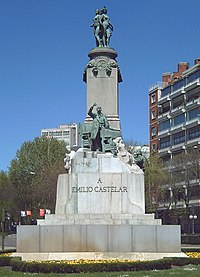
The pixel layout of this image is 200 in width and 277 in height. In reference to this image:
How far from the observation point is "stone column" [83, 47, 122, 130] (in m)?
34.6

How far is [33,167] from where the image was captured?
77.2m

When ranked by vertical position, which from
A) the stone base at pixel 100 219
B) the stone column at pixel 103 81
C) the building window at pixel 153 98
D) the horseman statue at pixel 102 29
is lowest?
the stone base at pixel 100 219

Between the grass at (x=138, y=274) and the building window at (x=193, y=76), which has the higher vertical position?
the building window at (x=193, y=76)

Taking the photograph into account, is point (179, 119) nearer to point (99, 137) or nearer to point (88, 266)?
point (99, 137)

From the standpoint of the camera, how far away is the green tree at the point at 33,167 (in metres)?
75.1

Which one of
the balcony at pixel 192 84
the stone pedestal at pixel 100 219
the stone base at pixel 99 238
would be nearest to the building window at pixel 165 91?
the balcony at pixel 192 84

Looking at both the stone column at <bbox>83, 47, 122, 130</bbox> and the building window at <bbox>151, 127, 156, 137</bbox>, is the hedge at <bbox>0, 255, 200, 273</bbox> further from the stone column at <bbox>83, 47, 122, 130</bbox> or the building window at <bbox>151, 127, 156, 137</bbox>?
the building window at <bbox>151, 127, 156, 137</bbox>

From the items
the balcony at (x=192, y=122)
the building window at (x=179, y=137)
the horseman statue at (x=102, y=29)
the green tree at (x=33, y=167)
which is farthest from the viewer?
the building window at (x=179, y=137)

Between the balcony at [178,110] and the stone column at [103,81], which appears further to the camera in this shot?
the balcony at [178,110]

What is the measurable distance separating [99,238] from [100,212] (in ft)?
8.60

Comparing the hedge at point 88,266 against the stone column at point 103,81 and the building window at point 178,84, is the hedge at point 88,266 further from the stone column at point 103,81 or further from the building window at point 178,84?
the building window at point 178,84

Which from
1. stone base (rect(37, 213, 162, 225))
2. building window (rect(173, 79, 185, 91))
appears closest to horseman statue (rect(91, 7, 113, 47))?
stone base (rect(37, 213, 162, 225))

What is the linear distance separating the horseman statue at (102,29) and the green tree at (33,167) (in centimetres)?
3838

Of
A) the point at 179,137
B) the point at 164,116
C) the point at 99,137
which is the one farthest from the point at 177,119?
the point at 99,137
